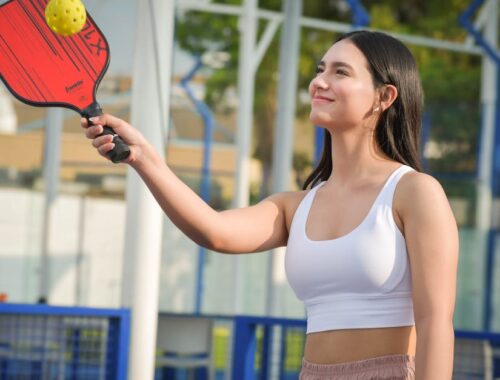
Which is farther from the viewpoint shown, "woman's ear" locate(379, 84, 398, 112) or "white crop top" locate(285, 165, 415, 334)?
"woman's ear" locate(379, 84, 398, 112)

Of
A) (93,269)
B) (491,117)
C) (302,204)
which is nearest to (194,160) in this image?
(93,269)

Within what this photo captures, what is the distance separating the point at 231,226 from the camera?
2.86 meters

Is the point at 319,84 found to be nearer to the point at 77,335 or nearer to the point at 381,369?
the point at 381,369

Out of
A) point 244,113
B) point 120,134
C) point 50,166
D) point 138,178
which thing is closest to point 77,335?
point 138,178

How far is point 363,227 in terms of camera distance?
266 cm

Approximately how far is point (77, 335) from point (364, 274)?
2994 millimetres

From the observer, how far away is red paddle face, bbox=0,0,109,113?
2.88 meters

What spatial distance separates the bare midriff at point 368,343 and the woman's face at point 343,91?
52 centimetres

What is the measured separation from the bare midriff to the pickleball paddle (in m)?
0.87

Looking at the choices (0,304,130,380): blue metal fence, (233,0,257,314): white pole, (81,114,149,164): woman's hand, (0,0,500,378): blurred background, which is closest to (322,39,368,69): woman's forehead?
(81,114,149,164): woman's hand

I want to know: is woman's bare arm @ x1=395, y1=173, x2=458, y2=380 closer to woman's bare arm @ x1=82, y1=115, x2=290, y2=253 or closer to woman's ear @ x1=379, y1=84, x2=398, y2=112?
woman's ear @ x1=379, y1=84, x2=398, y2=112

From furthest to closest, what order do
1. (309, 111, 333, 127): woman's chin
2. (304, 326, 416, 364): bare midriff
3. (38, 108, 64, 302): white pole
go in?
1. (38, 108, 64, 302): white pole
2. (309, 111, 333, 127): woman's chin
3. (304, 326, 416, 364): bare midriff

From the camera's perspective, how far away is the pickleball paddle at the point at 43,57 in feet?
9.45

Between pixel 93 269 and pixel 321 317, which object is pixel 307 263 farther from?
pixel 93 269
